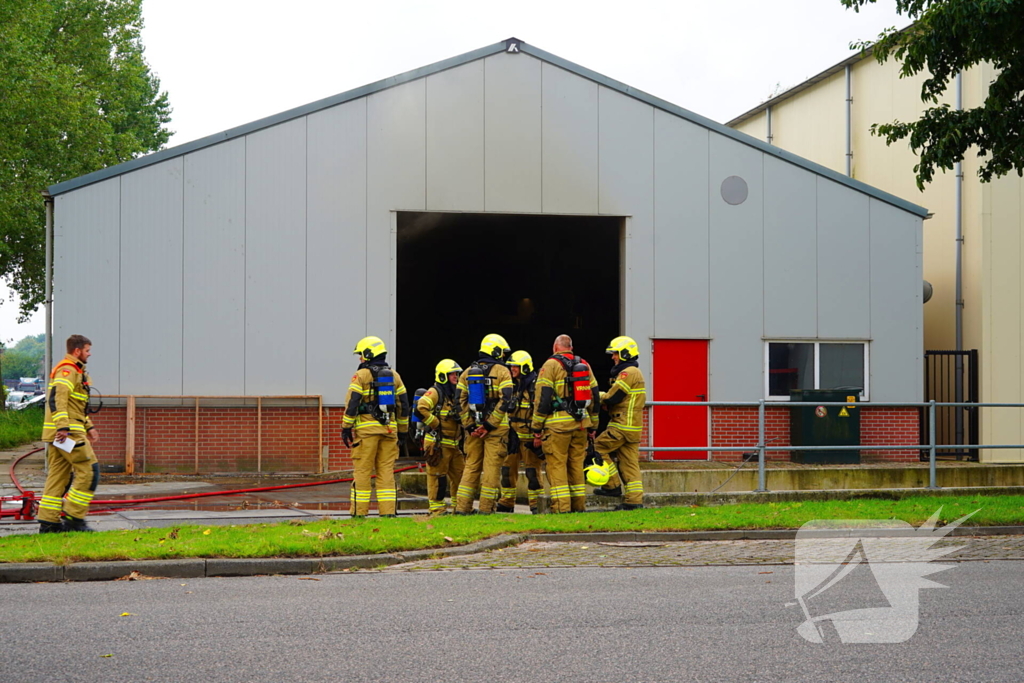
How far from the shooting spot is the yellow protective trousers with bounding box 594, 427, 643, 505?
1288cm

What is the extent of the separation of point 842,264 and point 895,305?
4.33 feet

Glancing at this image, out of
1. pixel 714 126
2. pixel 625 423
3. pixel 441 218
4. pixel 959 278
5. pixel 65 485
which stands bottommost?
pixel 65 485

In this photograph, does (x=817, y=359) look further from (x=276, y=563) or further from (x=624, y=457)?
(x=276, y=563)

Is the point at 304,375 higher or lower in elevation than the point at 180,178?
lower

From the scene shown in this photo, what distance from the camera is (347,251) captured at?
18531 millimetres

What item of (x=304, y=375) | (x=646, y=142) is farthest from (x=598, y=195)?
Answer: (x=304, y=375)

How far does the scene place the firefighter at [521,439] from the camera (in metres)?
12.8

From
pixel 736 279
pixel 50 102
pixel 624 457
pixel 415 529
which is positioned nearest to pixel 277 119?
pixel 736 279

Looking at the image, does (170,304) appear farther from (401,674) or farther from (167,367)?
(401,674)

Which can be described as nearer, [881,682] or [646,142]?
[881,682]

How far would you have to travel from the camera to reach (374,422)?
11.9 meters

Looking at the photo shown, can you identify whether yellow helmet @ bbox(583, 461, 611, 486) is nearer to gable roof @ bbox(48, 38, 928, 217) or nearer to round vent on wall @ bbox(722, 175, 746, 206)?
round vent on wall @ bbox(722, 175, 746, 206)

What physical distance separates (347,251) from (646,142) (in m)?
5.78

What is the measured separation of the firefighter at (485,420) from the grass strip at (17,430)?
659 inches
